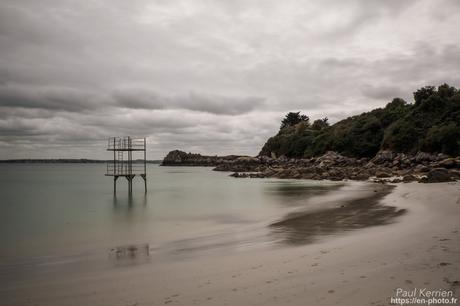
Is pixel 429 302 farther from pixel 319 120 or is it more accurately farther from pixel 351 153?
pixel 319 120

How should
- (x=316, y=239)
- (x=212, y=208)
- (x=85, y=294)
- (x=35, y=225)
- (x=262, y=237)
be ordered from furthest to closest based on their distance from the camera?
(x=212, y=208), (x=35, y=225), (x=262, y=237), (x=316, y=239), (x=85, y=294)

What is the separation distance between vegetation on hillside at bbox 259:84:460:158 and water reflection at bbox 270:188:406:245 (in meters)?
32.6

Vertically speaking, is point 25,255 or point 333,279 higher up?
point 333,279

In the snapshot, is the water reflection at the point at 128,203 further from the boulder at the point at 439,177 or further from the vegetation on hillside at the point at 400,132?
the vegetation on hillside at the point at 400,132

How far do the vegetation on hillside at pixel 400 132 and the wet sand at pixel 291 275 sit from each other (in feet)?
130

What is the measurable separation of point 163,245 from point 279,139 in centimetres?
8229

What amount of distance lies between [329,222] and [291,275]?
24.7 feet

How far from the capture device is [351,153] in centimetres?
6206

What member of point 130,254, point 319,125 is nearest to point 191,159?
point 319,125

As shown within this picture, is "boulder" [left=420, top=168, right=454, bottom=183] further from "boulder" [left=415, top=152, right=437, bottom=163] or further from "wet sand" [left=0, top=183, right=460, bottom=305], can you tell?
"wet sand" [left=0, top=183, right=460, bottom=305]

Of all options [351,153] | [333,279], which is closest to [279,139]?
[351,153]

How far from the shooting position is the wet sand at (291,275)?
5.75 metres

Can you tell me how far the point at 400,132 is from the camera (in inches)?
2078

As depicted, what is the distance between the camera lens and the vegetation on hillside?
150 feet
